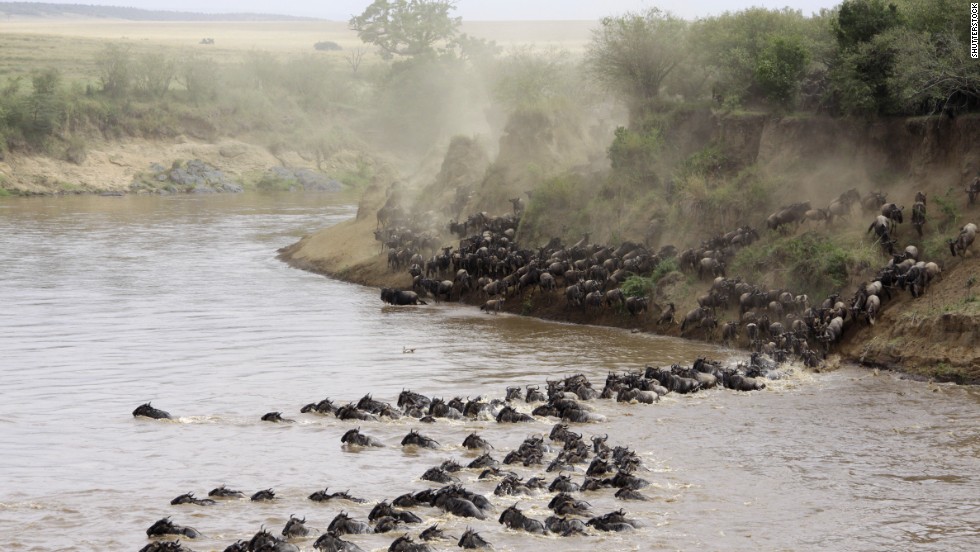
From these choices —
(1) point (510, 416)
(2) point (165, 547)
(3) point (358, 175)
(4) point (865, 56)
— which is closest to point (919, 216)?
(4) point (865, 56)

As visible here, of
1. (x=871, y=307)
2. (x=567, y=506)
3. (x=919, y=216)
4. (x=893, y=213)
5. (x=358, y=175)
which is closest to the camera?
(x=567, y=506)

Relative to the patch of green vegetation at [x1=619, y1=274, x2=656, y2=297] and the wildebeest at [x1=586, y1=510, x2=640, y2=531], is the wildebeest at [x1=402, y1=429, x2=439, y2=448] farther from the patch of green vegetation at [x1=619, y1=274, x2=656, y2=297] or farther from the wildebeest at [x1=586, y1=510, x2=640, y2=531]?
the patch of green vegetation at [x1=619, y1=274, x2=656, y2=297]

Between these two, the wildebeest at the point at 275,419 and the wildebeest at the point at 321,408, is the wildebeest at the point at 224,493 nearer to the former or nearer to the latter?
the wildebeest at the point at 275,419

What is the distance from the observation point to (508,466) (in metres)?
16.1

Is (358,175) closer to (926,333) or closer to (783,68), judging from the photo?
(783,68)

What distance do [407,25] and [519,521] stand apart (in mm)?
91062

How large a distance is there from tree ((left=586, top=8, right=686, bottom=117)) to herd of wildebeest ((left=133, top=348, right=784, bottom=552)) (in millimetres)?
14982

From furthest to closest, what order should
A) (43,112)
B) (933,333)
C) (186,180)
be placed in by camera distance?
(186,180) → (43,112) → (933,333)

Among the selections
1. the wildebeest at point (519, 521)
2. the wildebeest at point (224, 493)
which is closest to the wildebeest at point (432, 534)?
the wildebeest at point (519, 521)

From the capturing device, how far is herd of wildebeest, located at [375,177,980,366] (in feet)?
75.1

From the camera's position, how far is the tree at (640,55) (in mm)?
34938

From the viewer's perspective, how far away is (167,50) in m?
123

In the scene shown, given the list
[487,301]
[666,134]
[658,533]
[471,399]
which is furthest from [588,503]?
[666,134]

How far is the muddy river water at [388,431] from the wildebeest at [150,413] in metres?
0.16
